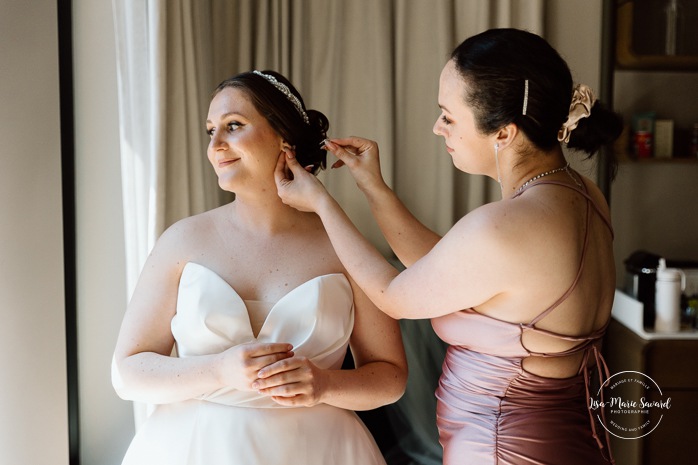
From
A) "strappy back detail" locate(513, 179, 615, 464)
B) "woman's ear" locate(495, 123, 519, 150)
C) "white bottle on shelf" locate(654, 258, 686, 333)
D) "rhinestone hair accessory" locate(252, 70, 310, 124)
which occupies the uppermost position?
"rhinestone hair accessory" locate(252, 70, 310, 124)

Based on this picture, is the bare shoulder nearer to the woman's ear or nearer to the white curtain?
the woman's ear

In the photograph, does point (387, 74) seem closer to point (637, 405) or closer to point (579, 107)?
point (637, 405)

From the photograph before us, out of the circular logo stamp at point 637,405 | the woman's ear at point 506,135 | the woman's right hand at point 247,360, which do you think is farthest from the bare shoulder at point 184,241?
the circular logo stamp at point 637,405

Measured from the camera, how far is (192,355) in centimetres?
173

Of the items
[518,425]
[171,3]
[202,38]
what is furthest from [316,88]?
[518,425]

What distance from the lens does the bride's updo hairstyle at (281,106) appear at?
184 cm

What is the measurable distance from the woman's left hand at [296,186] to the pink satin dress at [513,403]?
1.27 ft

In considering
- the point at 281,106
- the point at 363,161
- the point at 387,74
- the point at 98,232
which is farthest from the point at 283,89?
the point at 387,74

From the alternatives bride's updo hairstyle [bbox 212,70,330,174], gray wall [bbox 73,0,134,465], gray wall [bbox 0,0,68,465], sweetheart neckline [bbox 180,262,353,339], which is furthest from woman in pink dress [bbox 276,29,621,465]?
gray wall [bbox 73,0,134,465]

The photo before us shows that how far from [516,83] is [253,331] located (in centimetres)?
77

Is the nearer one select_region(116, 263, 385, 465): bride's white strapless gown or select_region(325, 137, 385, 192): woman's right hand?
select_region(116, 263, 385, 465): bride's white strapless gown

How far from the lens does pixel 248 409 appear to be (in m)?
1.69

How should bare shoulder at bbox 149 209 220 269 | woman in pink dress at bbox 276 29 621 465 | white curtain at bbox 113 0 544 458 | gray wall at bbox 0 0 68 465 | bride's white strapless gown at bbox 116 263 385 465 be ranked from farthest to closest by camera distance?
white curtain at bbox 113 0 544 458 < gray wall at bbox 0 0 68 465 < bare shoulder at bbox 149 209 220 269 < bride's white strapless gown at bbox 116 263 385 465 < woman in pink dress at bbox 276 29 621 465

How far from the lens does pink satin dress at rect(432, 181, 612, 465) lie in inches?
58.2
